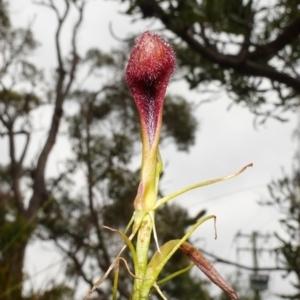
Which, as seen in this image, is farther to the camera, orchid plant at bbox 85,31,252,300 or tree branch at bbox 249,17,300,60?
tree branch at bbox 249,17,300,60

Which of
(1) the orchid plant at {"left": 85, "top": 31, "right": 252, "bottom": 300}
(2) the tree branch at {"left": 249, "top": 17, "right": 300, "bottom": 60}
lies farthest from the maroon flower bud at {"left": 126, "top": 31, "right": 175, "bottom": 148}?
(2) the tree branch at {"left": 249, "top": 17, "right": 300, "bottom": 60}

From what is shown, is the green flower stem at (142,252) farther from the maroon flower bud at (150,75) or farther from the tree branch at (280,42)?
the tree branch at (280,42)

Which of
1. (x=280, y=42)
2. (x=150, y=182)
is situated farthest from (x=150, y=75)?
(x=280, y=42)

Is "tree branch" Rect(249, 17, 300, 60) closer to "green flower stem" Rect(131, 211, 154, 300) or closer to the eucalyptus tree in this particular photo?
the eucalyptus tree

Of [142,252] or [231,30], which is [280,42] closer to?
[231,30]

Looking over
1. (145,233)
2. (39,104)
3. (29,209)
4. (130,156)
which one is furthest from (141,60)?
(39,104)

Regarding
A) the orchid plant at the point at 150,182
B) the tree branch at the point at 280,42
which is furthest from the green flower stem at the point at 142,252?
the tree branch at the point at 280,42

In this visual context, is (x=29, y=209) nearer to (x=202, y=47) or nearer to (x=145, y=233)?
(x=202, y=47)

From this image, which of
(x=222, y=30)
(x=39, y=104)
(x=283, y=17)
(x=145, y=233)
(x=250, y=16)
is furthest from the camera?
(x=39, y=104)
